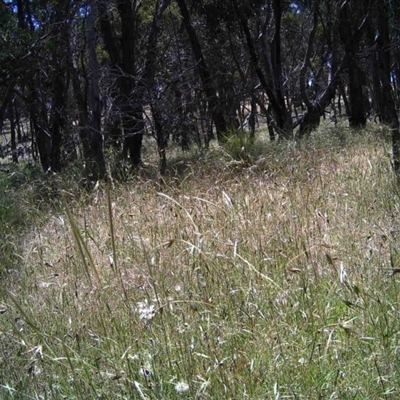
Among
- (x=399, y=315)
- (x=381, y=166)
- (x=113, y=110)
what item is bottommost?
(x=399, y=315)

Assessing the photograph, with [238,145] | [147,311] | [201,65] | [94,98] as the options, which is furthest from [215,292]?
[201,65]

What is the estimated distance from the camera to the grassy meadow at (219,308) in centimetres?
180

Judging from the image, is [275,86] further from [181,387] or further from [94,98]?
[181,387]

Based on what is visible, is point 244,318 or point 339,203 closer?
point 244,318

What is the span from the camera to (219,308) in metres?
2.26

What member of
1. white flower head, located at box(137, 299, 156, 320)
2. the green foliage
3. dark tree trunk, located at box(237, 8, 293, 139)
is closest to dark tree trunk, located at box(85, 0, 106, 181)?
the green foliage

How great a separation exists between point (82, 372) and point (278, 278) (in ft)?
3.42

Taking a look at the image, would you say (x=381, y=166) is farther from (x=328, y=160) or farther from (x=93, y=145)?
(x=93, y=145)

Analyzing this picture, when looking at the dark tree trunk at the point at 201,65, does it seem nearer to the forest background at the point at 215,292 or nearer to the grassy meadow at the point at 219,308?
the forest background at the point at 215,292

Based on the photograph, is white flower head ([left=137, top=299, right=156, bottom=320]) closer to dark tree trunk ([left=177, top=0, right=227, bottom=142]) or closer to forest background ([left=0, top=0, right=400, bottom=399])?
forest background ([left=0, top=0, right=400, bottom=399])

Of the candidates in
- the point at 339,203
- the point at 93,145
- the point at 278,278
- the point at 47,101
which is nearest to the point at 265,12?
the point at 47,101

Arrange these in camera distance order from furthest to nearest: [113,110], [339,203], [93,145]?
[113,110] < [93,145] < [339,203]

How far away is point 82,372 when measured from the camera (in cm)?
193

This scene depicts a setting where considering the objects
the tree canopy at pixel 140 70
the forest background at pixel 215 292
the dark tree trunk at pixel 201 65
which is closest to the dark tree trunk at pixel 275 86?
the tree canopy at pixel 140 70
